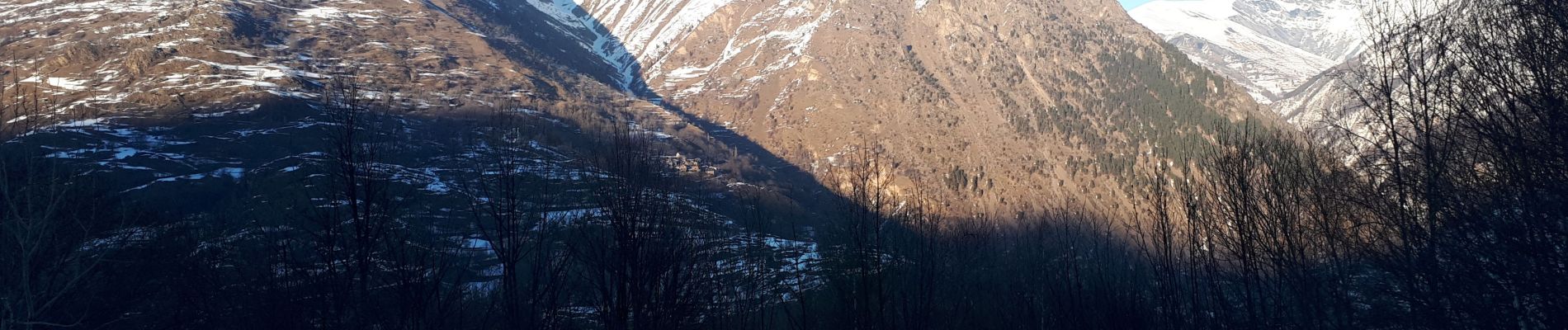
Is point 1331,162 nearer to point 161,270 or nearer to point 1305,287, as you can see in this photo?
point 1305,287

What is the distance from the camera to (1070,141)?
122 metres

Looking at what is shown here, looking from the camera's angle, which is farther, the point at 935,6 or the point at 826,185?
the point at 935,6

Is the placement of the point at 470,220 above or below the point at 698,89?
below

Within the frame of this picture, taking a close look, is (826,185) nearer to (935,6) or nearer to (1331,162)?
(935,6)

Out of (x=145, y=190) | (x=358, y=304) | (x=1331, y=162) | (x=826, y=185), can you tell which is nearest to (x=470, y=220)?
(x=145, y=190)

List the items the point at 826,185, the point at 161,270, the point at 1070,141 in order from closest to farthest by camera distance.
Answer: the point at 161,270, the point at 826,185, the point at 1070,141

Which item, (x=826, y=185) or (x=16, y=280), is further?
(x=826, y=185)

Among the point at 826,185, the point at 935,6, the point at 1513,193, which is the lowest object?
the point at 826,185

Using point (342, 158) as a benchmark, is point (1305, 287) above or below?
below

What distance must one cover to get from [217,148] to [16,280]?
7932 centimetres

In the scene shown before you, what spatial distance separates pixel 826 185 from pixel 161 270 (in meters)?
82.0

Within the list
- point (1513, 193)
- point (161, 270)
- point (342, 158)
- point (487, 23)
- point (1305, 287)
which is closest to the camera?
point (1513, 193)

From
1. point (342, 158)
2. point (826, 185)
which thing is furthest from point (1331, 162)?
point (826, 185)

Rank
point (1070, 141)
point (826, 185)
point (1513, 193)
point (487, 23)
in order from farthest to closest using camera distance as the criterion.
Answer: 1. point (487, 23)
2. point (1070, 141)
3. point (826, 185)
4. point (1513, 193)
